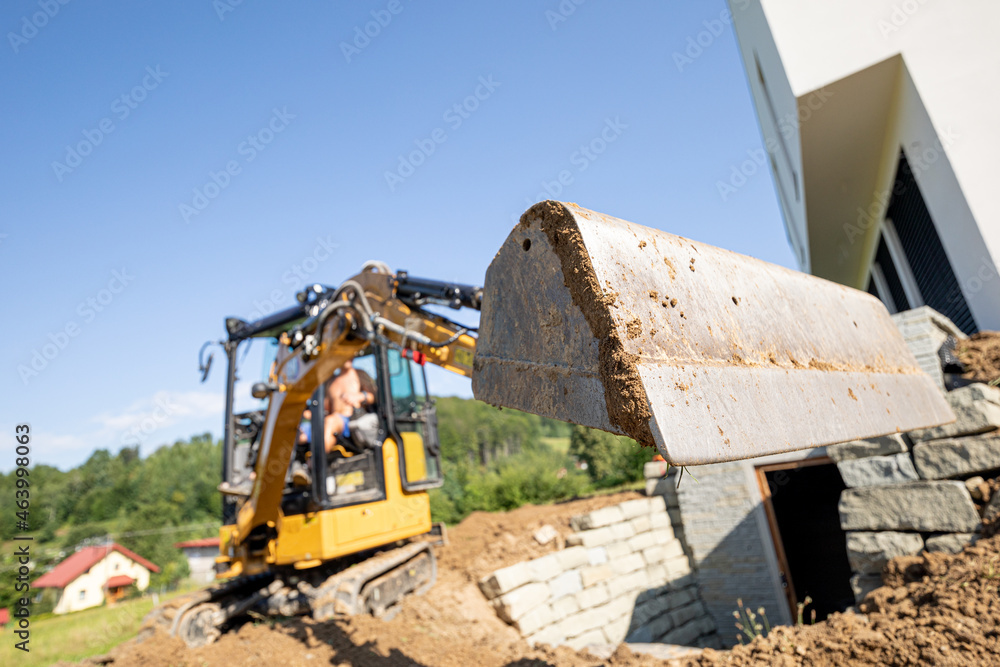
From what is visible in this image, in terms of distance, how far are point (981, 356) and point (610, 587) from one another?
195 inches

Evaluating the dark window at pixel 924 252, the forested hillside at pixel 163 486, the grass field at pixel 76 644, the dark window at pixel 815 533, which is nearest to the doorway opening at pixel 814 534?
the dark window at pixel 815 533

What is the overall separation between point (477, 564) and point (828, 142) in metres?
7.98

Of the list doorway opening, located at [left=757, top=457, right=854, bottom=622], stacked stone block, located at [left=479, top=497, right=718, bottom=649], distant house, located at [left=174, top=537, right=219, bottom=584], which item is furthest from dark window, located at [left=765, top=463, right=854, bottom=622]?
distant house, located at [left=174, top=537, right=219, bottom=584]

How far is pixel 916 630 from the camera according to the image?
255cm

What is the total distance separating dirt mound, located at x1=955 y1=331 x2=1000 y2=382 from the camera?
4.86 m

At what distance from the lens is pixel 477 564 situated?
7000 mm

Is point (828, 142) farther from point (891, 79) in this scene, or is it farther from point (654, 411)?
point (654, 411)

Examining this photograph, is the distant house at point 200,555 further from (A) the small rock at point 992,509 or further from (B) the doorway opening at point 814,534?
(A) the small rock at point 992,509

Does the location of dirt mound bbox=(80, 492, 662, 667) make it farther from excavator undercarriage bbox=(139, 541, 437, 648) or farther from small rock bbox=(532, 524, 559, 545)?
small rock bbox=(532, 524, 559, 545)

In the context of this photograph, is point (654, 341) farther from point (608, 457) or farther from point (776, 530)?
point (608, 457)

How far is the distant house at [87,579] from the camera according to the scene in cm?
2094

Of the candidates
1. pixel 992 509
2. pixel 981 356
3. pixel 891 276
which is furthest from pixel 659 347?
pixel 891 276


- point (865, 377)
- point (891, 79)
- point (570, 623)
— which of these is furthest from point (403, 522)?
point (891, 79)

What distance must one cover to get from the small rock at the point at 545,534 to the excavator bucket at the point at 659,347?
611 cm
